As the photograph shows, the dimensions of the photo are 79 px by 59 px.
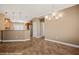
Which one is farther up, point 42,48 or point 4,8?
point 4,8

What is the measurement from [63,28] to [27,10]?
1269 mm

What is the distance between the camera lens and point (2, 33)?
4250mm

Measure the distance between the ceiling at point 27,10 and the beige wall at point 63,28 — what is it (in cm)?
34

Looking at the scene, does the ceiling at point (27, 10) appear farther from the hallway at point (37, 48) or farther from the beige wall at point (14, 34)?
the hallway at point (37, 48)

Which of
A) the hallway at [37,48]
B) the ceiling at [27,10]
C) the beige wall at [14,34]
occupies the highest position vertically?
the ceiling at [27,10]

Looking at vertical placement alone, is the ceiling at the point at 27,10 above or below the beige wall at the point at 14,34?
above

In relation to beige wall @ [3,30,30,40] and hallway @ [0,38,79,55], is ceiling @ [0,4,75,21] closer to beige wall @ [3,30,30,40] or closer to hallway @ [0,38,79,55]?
beige wall @ [3,30,30,40]

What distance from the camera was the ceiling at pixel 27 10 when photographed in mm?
3906

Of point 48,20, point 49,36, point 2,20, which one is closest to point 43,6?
point 48,20

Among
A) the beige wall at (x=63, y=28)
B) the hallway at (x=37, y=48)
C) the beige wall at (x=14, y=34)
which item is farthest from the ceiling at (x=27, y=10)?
the hallway at (x=37, y=48)

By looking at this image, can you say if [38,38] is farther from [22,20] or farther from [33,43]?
[22,20]

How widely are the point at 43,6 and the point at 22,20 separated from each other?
78 centimetres
